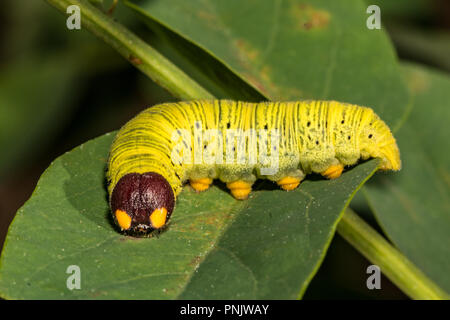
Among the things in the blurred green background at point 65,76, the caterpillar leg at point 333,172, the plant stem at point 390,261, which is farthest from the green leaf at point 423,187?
the blurred green background at point 65,76

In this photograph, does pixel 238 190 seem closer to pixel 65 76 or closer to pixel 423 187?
pixel 423 187

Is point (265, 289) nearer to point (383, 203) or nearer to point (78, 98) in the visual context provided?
point (383, 203)

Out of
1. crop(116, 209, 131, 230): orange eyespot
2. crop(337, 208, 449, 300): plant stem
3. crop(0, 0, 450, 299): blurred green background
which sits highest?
crop(0, 0, 450, 299): blurred green background

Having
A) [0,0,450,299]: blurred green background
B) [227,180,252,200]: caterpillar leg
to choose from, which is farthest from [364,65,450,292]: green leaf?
[0,0,450,299]: blurred green background

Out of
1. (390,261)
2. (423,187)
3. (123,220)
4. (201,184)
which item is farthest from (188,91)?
(423,187)

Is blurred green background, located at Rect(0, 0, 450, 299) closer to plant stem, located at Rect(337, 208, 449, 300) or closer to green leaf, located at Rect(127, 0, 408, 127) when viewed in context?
green leaf, located at Rect(127, 0, 408, 127)

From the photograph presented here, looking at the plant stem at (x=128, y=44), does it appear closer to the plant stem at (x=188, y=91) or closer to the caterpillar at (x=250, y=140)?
the plant stem at (x=188, y=91)
